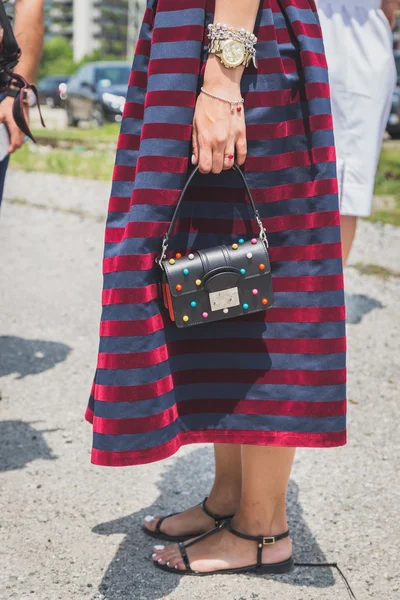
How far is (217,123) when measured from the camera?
1.65 metres

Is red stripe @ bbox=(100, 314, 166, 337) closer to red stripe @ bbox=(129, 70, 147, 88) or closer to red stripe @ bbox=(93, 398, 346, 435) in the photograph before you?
red stripe @ bbox=(93, 398, 346, 435)

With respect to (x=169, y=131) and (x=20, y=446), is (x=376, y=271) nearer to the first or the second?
(x=20, y=446)

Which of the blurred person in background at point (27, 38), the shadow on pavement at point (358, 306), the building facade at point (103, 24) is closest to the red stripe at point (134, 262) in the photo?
the blurred person in background at point (27, 38)

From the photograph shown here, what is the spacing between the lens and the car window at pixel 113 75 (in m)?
18.8

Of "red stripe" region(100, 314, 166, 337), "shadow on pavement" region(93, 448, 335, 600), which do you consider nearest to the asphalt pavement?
"shadow on pavement" region(93, 448, 335, 600)

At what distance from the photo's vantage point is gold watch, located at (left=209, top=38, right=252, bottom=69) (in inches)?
64.8

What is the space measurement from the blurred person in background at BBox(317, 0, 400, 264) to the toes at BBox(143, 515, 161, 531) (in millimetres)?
1447

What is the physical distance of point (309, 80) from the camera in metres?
1.74

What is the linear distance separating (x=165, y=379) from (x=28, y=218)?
4.68 m

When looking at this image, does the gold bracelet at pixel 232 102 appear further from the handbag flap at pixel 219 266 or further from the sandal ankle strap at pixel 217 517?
the sandal ankle strap at pixel 217 517

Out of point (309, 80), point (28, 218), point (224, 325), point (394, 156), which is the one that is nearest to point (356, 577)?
point (224, 325)

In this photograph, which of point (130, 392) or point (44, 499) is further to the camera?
point (44, 499)

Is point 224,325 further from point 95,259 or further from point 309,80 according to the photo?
point 95,259

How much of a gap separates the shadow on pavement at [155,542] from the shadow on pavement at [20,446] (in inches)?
17.2
